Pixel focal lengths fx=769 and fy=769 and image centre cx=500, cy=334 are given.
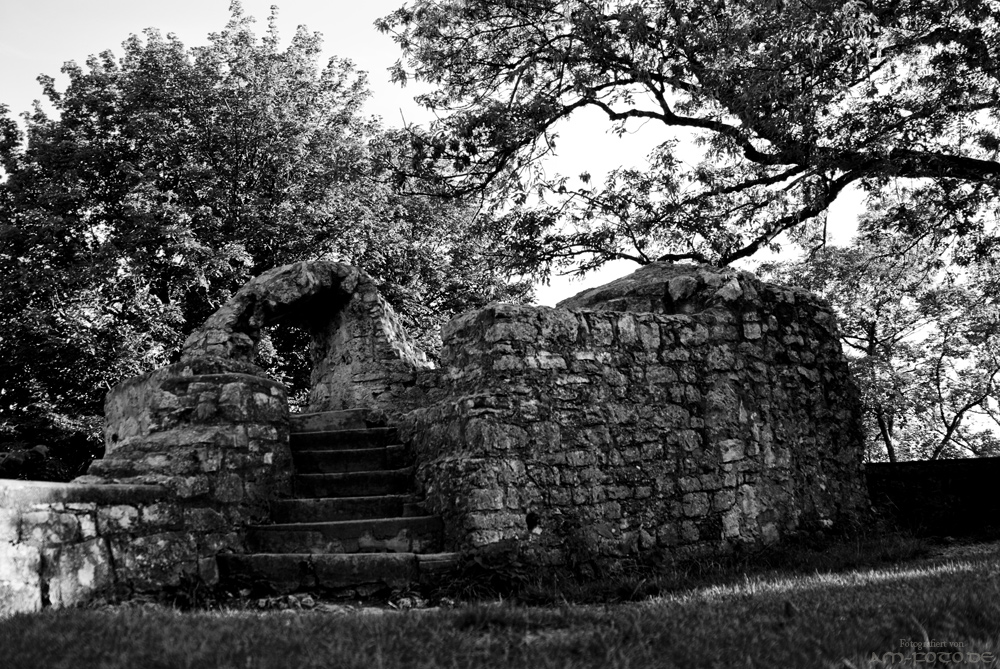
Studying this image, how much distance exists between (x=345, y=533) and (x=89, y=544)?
1914 mm

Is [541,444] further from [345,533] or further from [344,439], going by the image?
[344,439]

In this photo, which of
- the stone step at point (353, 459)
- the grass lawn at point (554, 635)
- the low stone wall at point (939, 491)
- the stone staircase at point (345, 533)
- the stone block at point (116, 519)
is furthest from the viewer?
the low stone wall at point (939, 491)

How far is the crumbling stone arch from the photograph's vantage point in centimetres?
910

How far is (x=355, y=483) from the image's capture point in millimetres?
7434

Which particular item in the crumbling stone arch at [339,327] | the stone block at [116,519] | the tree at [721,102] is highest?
the tree at [721,102]

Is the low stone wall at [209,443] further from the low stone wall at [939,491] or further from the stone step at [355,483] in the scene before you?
the low stone wall at [939,491]

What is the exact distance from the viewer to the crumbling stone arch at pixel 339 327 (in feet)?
29.9

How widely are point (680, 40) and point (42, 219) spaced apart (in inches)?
514

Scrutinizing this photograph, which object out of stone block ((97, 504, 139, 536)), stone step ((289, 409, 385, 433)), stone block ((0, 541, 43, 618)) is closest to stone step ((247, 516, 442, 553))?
stone block ((97, 504, 139, 536))

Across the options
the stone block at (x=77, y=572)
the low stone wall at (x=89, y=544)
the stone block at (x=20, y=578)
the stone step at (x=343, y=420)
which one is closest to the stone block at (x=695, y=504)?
the stone step at (x=343, y=420)

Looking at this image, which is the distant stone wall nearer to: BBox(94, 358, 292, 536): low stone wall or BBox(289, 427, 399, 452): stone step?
BBox(289, 427, 399, 452): stone step

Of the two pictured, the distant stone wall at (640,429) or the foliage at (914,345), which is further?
the foliage at (914,345)

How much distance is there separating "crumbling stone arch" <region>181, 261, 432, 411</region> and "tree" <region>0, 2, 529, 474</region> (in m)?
4.80

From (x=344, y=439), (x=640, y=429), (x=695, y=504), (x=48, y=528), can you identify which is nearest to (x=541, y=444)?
(x=640, y=429)
